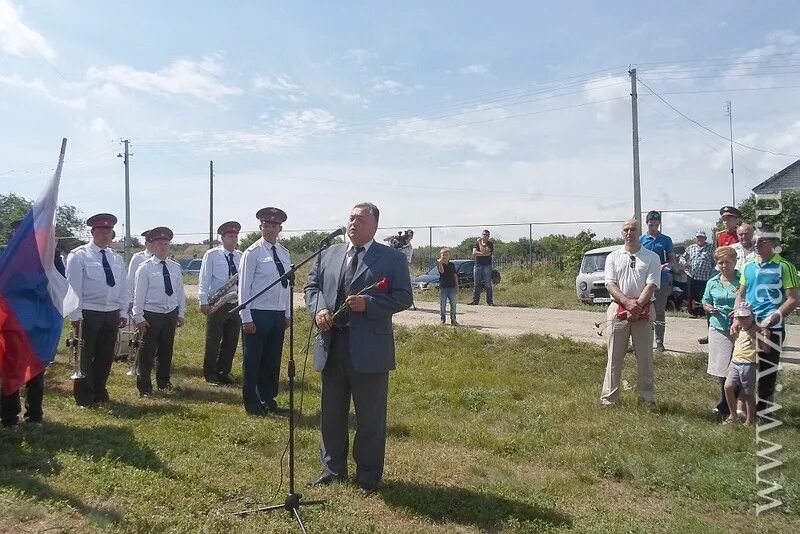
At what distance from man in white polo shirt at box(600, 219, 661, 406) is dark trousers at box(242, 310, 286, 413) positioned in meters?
3.56

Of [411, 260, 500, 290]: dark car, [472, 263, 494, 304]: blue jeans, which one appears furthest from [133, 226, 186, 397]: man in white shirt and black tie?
[411, 260, 500, 290]: dark car

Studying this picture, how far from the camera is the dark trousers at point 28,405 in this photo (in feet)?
19.5

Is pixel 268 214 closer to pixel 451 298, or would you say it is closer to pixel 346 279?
pixel 346 279

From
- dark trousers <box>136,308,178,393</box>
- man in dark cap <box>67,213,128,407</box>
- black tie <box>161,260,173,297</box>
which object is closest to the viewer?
man in dark cap <box>67,213,128,407</box>

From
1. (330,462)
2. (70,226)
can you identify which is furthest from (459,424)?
(70,226)

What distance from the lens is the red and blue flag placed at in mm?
5250

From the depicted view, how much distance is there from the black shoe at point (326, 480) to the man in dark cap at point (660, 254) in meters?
5.71

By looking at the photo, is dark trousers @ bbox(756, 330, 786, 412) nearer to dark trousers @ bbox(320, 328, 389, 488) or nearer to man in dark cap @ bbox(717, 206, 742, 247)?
man in dark cap @ bbox(717, 206, 742, 247)

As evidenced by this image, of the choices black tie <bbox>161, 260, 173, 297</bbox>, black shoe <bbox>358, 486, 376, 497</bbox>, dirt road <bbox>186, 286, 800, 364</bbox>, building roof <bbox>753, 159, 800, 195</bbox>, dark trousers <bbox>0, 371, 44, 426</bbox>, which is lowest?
black shoe <bbox>358, 486, 376, 497</bbox>

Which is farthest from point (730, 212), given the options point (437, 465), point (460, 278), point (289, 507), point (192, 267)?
point (192, 267)

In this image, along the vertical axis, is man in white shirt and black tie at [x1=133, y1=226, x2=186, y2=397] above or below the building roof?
below

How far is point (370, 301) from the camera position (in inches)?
175

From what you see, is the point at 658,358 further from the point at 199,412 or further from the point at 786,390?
the point at 199,412

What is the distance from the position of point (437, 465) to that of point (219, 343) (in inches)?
185
